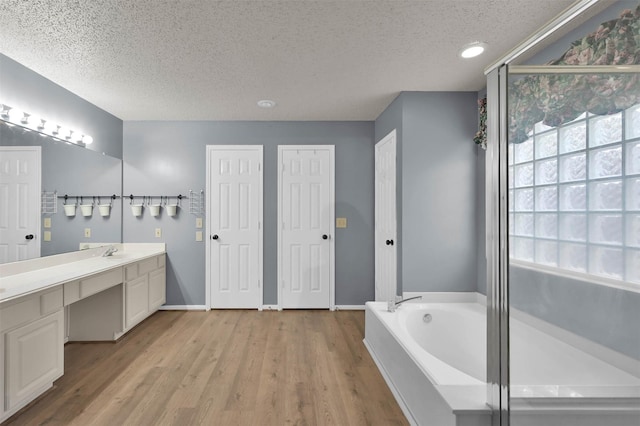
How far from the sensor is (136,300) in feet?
10.4

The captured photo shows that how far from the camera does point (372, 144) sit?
390 centimetres

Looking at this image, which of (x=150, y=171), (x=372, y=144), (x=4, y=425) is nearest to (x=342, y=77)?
(x=372, y=144)

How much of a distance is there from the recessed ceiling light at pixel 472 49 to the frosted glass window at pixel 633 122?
164 cm

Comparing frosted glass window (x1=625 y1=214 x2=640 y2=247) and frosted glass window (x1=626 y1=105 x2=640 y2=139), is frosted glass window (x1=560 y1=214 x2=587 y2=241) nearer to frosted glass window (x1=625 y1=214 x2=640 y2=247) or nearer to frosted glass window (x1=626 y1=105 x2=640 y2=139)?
frosted glass window (x1=625 y1=214 x2=640 y2=247)

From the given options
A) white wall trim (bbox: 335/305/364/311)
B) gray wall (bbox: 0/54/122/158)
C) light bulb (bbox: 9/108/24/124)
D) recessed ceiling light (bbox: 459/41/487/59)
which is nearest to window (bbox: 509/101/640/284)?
recessed ceiling light (bbox: 459/41/487/59)

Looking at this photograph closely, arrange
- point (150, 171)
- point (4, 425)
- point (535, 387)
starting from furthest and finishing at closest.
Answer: point (150, 171)
point (4, 425)
point (535, 387)

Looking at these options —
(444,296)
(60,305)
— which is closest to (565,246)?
(444,296)

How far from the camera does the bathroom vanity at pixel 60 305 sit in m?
1.82

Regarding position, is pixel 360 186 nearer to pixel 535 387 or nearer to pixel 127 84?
pixel 127 84

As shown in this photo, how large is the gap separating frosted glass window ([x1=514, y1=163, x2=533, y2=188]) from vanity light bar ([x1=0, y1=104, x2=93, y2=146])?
10.8 ft

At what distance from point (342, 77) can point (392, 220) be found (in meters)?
1.50

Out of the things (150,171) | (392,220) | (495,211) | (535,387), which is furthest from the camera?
(150,171)

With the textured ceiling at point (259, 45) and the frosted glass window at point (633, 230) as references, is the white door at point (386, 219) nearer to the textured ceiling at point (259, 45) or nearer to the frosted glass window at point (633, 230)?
the textured ceiling at point (259, 45)

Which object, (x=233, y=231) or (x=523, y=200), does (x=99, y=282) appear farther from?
(x=523, y=200)
